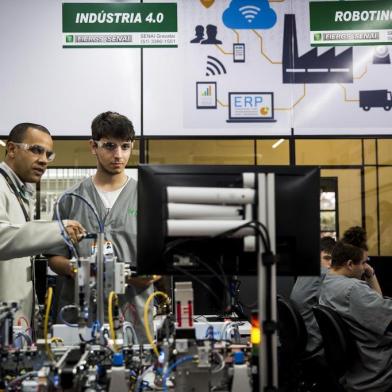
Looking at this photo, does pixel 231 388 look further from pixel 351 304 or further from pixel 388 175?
pixel 388 175

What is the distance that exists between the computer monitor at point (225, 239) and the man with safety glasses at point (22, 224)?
303 mm

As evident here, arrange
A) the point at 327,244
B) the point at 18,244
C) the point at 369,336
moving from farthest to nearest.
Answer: the point at 327,244, the point at 369,336, the point at 18,244

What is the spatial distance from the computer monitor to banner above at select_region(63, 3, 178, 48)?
2.84 m

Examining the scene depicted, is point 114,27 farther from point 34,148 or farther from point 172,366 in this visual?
point 172,366

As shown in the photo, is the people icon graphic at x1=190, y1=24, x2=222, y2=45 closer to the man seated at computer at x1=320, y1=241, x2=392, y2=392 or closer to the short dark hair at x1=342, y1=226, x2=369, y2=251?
the short dark hair at x1=342, y1=226, x2=369, y2=251

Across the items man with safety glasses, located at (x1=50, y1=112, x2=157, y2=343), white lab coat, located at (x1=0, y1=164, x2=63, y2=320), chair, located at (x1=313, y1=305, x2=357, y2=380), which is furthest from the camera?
chair, located at (x1=313, y1=305, x2=357, y2=380)

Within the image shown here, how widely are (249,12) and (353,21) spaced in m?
0.84

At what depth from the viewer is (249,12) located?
161 inches

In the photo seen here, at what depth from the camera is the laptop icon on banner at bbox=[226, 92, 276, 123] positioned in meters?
4.04

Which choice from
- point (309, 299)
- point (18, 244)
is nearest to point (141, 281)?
point (18, 244)

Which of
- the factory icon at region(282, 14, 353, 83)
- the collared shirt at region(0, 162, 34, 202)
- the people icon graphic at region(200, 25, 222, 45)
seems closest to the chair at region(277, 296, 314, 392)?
the collared shirt at region(0, 162, 34, 202)

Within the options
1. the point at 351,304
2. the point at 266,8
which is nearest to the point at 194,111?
the point at 266,8

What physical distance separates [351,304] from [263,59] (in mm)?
2149

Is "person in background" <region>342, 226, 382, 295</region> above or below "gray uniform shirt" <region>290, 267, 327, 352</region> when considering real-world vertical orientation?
above
